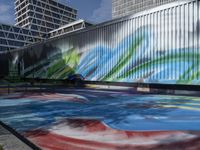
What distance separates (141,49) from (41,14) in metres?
97.4

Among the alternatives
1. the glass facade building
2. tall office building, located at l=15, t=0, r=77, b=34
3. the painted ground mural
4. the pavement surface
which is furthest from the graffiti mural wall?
tall office building, located at l=15, t=0, r=77, b=34

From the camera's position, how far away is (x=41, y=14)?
101000 mm

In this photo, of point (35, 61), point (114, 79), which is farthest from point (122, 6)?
point (114, 79)

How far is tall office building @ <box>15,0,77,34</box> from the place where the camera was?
319ft

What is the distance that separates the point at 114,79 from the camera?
13320mm

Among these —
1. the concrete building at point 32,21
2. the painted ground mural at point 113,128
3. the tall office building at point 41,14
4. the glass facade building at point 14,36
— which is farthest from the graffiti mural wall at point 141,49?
the tall office building at point 41,14

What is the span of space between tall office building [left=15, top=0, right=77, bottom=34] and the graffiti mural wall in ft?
284

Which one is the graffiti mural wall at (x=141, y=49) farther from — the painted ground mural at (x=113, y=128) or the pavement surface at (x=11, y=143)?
the pavement surface at (x=11, y=143)

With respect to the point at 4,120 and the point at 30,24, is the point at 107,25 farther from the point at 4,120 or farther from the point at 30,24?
the point at 30,24

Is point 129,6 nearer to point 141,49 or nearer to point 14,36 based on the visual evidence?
point 14,36

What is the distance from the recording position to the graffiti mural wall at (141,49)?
388 inches

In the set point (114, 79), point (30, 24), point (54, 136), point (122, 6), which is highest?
point (122, 6)

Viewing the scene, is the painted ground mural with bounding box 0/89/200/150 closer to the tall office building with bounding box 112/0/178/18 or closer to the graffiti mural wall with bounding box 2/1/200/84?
the graffiti mural wall with bounding box 2/1/200/84

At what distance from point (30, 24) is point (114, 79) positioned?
3644 inches
